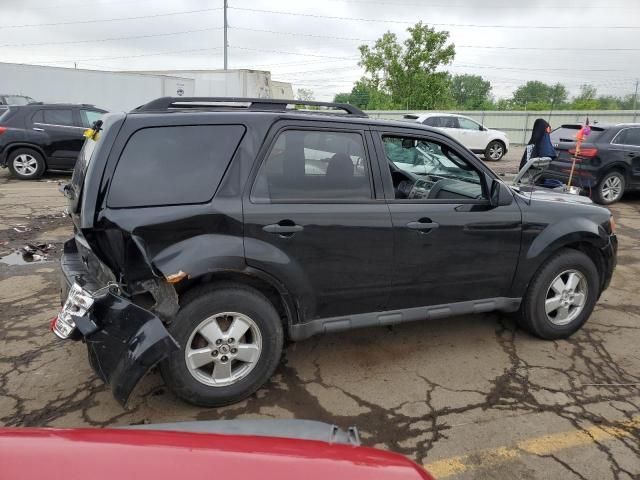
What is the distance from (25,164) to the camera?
1138 cm

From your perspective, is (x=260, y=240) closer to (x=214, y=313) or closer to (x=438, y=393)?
(x=214, y=313)

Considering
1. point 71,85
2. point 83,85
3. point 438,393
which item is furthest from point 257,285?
point 71,85

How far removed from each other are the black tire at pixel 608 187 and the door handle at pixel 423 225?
8260 mm

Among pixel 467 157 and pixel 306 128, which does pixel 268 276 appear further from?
pixel 467 157

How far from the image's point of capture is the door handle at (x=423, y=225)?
3405 millimetres

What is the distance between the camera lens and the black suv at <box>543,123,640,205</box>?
9.93 meters

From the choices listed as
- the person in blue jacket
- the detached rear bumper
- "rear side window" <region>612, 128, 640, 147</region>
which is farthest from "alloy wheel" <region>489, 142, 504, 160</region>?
the detached rear bumper

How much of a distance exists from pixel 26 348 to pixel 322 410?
2.36 metres

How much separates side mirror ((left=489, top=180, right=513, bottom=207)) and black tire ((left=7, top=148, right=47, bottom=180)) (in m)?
11.1

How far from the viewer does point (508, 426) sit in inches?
118

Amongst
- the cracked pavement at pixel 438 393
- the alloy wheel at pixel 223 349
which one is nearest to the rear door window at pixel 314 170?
the alloy wheel at pixel 223 349

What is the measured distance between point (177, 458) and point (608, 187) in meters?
11.1

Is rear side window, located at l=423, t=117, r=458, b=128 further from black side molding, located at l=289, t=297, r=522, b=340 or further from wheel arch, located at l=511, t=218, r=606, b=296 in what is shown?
black side molding, located at l=289, t=297, r=522, b=340

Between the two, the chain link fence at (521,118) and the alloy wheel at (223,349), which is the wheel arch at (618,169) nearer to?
the alloy wheel at (223,349)
